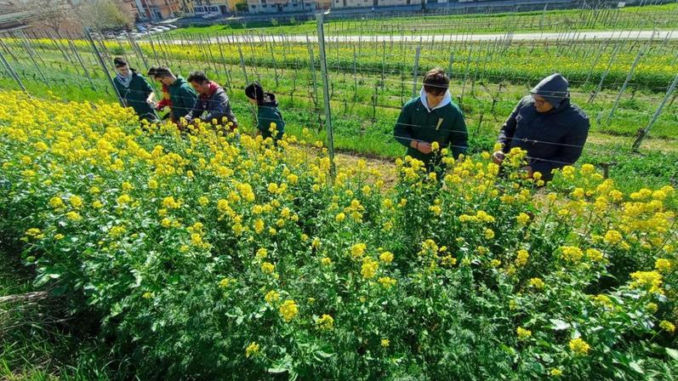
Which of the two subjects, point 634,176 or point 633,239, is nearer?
point 633,239

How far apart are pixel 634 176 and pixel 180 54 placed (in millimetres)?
25869

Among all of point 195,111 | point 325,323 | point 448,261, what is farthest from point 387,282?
point 195,111

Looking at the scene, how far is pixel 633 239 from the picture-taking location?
2.39 metres

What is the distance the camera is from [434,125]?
385 cm

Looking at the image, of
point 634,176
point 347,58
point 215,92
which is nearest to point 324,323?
point 215,92

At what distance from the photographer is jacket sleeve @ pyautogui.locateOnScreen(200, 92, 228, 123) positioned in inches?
199

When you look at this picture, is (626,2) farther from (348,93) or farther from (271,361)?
(271,361)

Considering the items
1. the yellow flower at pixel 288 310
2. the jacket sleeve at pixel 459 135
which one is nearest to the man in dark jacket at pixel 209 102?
the jacket sleeve at pixel 459 135

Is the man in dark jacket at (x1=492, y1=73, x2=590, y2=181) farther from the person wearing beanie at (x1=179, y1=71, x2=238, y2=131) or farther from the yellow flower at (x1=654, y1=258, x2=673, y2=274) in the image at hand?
the person wearing beanie at (x1=179, y1=71, x2=238, y2=131)

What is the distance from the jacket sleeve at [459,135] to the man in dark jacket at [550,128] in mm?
396

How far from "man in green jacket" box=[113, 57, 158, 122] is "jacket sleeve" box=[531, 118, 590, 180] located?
22.0 feet

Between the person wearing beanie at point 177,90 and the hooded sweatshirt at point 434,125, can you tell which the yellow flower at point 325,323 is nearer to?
the hooded sweatshirt at point 434,125

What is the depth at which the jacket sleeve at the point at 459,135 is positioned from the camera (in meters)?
3.75

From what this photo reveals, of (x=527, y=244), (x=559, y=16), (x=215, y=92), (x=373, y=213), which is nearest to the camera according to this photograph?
(x=527, y=244)
